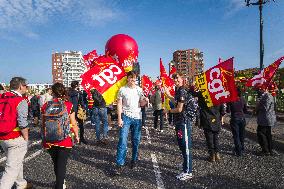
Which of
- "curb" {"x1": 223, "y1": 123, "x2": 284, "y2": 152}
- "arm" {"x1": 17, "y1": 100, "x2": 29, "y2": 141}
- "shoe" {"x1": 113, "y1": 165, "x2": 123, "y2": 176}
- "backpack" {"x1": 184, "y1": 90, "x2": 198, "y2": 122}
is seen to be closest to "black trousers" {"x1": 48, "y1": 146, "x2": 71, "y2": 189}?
"arm" {"x1": 17, "y1": 100, "x2": 29, "y2": 141}

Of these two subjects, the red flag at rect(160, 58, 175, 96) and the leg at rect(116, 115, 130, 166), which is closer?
the leg at rect(116, 115, 130, 166)

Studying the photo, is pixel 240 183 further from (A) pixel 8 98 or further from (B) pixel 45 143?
(A) pixel 8 98

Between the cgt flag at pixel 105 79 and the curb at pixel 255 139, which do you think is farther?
the curb at pixel 255 139

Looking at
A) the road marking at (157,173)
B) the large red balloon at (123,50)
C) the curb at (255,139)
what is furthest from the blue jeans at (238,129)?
the large red balloon at (123,50)

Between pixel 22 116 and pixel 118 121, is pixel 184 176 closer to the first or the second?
pixel 118 121

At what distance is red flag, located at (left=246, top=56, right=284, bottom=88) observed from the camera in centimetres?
728

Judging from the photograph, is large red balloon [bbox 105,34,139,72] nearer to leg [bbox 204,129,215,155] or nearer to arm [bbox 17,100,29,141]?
leg [bbox 204,129,215,155]

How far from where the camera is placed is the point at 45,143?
4.46 metres

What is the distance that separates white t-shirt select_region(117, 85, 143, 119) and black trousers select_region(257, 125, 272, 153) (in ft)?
11.1

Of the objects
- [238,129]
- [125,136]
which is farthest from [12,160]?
[238,129]

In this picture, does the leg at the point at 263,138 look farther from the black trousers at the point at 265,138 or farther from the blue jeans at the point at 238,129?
the blue jeans at the point at 238,129

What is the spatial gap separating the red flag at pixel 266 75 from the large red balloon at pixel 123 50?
6903 millimetres

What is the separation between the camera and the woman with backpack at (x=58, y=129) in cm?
440

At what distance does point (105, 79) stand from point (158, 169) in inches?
92.3
